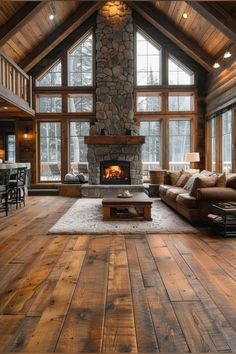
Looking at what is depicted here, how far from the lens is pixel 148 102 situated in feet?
36.9

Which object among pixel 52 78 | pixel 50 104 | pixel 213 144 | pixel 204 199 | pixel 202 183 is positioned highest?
pixel 52 78

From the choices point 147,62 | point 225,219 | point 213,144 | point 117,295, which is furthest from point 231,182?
point 147,62

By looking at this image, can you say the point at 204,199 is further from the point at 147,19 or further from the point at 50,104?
the point at 147,19

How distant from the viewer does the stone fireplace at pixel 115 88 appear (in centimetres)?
1047

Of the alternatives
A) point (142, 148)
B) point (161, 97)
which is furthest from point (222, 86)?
point (142, 148)

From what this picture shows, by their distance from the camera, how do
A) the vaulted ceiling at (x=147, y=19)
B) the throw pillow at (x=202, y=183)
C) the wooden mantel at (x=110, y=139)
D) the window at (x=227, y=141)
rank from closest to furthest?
the throw pillow at (x=202, y=183) < the window at (x=227, y=141) < the vaulted ceiling at (x=147, y=19) < the wooden mantel at (x=110, y=139)

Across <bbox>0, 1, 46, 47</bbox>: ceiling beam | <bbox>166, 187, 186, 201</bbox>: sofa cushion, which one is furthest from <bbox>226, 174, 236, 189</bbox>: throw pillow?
<bbox>0, 1, 46, 47</bbox>: ceiling beam

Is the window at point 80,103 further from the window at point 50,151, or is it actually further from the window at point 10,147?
the window at point 10,147

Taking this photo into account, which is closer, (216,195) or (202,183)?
(216,195)

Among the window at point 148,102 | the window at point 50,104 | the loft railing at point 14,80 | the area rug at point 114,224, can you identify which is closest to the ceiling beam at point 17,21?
the loft railing at point 14,80

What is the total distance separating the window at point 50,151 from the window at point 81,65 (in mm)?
1646

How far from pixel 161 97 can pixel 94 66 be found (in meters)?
2.48

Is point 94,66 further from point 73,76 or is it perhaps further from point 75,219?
point 75,219

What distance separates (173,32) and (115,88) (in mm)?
2482
